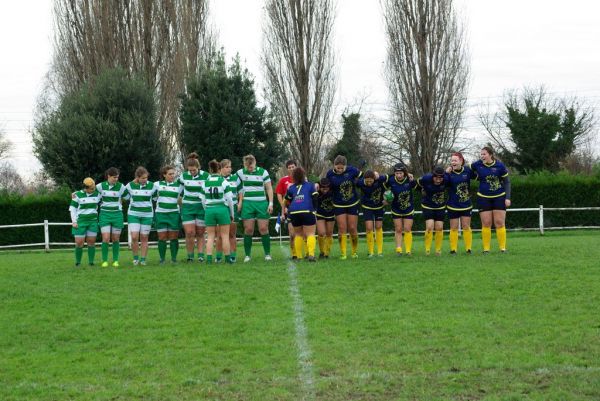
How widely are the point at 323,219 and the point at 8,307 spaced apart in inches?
269

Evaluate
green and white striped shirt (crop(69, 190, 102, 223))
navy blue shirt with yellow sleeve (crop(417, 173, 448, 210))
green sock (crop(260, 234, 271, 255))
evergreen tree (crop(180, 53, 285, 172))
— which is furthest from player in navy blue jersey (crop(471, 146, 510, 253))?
evergreen tree (crop(180, 53, 285, 172))

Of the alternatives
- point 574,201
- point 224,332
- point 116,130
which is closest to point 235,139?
point 116,130

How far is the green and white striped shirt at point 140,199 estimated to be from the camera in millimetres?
15836

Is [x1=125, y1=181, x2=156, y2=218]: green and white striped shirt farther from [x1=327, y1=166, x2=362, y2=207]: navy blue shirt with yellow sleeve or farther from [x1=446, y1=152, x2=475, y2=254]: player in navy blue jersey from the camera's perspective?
[x1=446, y1=152, x2=475, y2=254]: player in navy blue jersey

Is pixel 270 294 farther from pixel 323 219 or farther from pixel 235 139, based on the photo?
pixel 235 139

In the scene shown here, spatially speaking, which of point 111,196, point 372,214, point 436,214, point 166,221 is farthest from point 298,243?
point 111,196

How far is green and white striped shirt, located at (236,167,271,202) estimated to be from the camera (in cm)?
1574

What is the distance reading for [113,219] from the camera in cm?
1595

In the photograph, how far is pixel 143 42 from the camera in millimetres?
37656

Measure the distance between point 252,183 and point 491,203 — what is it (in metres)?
4.70

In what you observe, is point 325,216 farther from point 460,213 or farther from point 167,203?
point 167,203

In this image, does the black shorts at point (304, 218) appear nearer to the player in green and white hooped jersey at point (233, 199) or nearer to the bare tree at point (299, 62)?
the player in green and white hooped jersey at point (233, 199)

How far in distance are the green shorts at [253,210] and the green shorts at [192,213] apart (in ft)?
2.64

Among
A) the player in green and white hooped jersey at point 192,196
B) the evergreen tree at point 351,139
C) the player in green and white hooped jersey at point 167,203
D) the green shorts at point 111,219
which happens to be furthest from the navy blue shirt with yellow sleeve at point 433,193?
the evergreen tree at point 351,139
